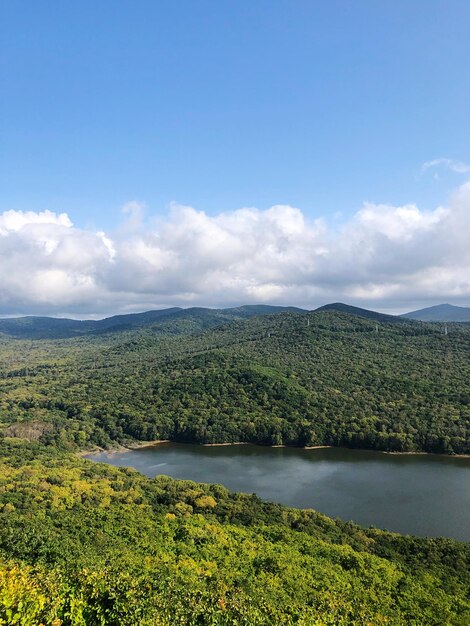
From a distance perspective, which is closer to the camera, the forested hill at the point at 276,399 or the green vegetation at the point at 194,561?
the green vegetation at the point at 194,561

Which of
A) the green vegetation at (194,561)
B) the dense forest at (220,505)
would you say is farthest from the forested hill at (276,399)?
the green vegetation at (194,561)

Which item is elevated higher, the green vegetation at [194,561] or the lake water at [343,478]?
the green vegetation at [194,561]

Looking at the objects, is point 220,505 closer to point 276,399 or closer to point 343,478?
point 343,478

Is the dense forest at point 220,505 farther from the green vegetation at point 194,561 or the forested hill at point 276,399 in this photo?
the forested hill at point 276,399

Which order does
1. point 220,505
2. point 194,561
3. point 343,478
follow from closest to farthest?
point 194,561, point 220,505, point 343,478

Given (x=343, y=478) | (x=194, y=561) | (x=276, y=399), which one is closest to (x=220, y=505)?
(x=194, y=561)

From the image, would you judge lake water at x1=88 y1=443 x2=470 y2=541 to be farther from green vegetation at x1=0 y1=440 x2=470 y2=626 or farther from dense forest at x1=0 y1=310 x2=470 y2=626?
green vegetation at x1=0 y1=440 x2=470 y2=626
